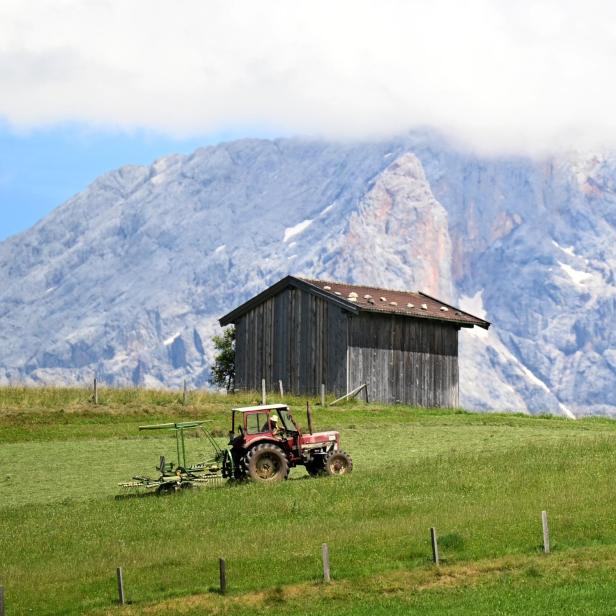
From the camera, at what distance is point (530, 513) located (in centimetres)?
3209

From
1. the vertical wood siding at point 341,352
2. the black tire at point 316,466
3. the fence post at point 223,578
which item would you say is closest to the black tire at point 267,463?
the black tire at point 316,466

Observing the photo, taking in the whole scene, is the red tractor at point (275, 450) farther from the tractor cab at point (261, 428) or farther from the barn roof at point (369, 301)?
the barn roof at point (369, 301)

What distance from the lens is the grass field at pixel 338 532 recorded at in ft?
85.0

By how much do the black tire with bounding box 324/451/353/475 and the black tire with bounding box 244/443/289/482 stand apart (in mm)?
1364

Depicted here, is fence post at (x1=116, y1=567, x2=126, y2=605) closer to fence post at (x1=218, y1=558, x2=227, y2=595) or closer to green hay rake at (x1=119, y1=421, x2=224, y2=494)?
fence post at (x1=218, y1=558, x2=227, y2=595)

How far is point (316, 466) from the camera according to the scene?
4019 centimetres

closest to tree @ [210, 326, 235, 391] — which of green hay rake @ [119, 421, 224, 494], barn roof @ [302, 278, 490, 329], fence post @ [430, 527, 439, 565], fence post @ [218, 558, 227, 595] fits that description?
barn roof @ [302, 278, 490, 329]

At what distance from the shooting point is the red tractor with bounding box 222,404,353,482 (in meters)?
38.8

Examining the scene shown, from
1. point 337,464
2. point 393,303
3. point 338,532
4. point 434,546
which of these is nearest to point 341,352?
point 393,303

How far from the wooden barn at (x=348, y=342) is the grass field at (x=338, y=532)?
22241 millimetres

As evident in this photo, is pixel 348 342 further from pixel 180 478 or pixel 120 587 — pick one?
pixel 120 587

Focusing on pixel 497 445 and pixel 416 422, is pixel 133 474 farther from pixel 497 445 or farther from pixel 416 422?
pixel 416 422

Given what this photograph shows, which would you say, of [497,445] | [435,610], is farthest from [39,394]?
[435,610]

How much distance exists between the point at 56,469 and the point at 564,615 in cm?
2441
